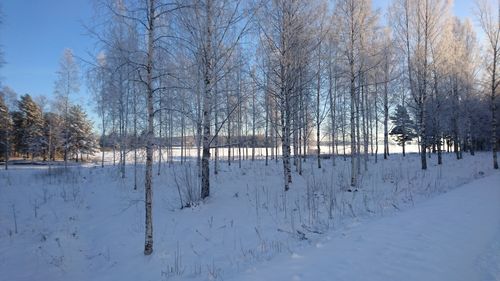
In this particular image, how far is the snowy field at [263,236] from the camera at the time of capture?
4.20m

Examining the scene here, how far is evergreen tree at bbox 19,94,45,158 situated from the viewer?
41.5 meters

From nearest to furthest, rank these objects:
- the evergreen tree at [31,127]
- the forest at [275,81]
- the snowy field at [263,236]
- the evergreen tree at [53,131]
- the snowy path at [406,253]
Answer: the snowy path at [406,253] → the snowy field at [263,236] → the forest at [275,81] → the evergreen tree at [53,131] → the evergreen tree at [31,127]

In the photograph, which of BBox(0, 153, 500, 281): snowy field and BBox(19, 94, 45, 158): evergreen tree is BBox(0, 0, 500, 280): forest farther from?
BBox(19, 94, 45, 158): evergreen tree

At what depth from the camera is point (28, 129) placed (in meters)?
42.1

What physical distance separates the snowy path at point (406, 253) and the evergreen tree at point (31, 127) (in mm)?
47207

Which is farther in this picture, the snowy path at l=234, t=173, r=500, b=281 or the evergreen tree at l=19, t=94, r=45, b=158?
Answer: the evergreen tree at l=19, t=94, r=45, b=158

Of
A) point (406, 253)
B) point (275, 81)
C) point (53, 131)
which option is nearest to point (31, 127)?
point (53, 131)

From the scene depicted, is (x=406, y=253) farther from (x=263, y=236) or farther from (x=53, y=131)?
(x=53, y=131)

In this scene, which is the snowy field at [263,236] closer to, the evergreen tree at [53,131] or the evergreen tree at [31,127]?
the evergreen tree at [53,131]

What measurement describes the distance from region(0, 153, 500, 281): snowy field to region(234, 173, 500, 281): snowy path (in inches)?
0.7

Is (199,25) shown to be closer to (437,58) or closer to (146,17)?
(146,17)

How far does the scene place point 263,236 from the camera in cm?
725

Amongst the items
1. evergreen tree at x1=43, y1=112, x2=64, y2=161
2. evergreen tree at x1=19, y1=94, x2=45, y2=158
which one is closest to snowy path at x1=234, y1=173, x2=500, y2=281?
evergreen tree at x1=43, y1=112, x2=64, y2=161

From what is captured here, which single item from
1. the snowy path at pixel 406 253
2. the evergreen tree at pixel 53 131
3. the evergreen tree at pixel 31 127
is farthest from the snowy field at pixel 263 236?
the evergreen tree at pixel 31 127
